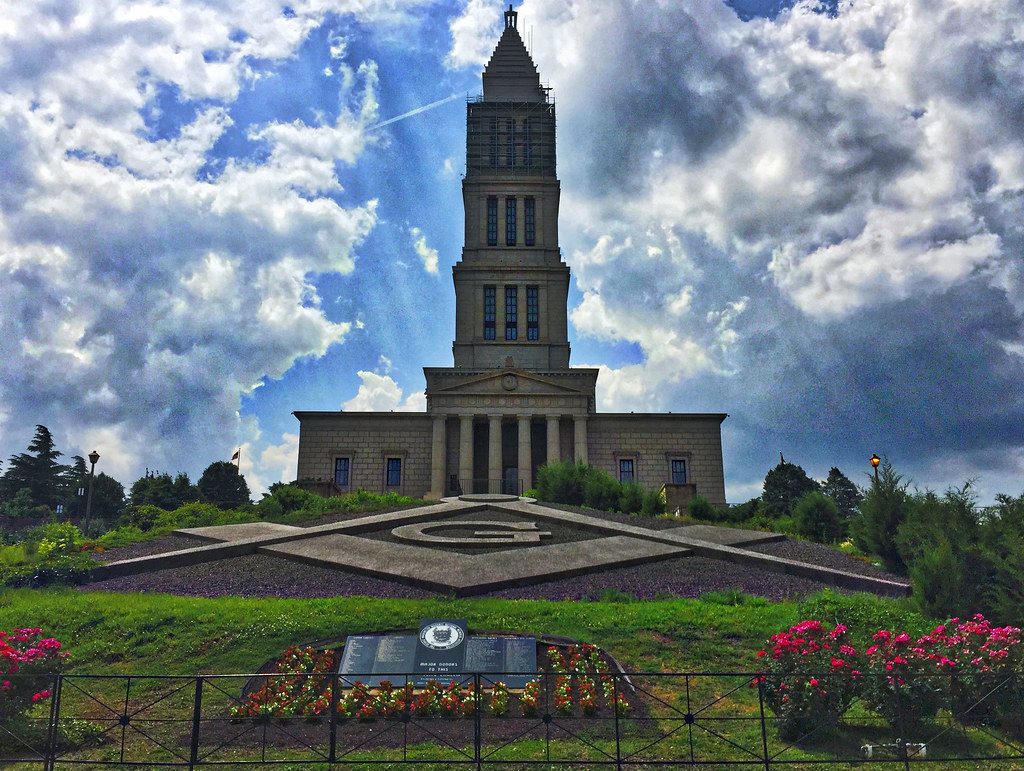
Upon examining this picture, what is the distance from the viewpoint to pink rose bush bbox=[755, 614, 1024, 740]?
10.5m

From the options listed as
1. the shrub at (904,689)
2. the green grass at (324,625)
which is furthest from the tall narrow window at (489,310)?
the shrub at (904,689)

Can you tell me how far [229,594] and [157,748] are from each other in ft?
27.8

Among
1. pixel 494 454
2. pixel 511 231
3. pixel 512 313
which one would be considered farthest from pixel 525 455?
pixel 511 231

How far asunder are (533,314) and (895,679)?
51118 mm

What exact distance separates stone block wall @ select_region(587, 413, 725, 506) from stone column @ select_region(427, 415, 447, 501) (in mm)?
9664

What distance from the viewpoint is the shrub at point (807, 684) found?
10.5 m

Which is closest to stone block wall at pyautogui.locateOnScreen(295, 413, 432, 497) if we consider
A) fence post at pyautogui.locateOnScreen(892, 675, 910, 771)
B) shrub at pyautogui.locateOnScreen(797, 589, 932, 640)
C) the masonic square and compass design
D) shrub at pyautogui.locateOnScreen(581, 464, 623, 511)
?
shrub at pyautogui.locateOnScreen(581, 464, 623, 511)

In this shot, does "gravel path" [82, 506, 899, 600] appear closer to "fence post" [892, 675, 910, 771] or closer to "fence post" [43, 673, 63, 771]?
"fence post" [892, 675, 910, 771]

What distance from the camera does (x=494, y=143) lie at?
6550 centimetres

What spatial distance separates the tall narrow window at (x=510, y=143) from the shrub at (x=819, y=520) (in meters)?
43.0

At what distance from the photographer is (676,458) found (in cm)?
5125

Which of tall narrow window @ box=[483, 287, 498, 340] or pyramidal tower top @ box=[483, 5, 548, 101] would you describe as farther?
pyramidal tower top @ box=[483, 5, 548, 101]

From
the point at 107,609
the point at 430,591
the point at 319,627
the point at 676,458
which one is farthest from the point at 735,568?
the point at 676,458

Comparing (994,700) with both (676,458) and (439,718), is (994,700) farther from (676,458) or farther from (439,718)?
(676,458)
